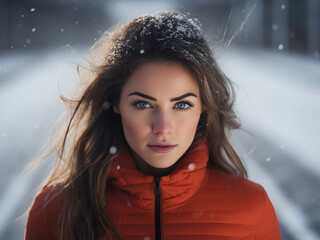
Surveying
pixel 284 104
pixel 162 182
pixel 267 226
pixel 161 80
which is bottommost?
pixel 284 104

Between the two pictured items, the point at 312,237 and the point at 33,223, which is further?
the point at 312,237

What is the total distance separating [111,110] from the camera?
200 cm

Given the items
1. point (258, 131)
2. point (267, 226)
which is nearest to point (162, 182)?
point (267, 226)

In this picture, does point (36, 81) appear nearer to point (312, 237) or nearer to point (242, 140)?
point (242, 140)

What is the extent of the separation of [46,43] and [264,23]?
20.9 ft

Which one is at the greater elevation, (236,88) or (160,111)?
(160,111)

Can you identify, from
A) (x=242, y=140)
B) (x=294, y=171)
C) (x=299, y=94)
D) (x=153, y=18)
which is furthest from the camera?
(x=299, y=94)

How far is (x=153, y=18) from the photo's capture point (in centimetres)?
186

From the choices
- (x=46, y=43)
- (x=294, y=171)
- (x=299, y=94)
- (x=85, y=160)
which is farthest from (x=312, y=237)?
(x=46, y=43)

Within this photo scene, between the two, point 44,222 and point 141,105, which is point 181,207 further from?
point 44,222

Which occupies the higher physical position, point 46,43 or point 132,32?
point 132,32

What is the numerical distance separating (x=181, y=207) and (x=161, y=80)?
0.60 metres

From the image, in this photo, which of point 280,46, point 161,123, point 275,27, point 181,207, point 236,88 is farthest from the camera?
point 280,46

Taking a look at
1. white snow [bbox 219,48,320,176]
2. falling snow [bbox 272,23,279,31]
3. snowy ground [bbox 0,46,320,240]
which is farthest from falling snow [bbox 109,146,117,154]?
falling snow [bbox 272,23,279,31]
